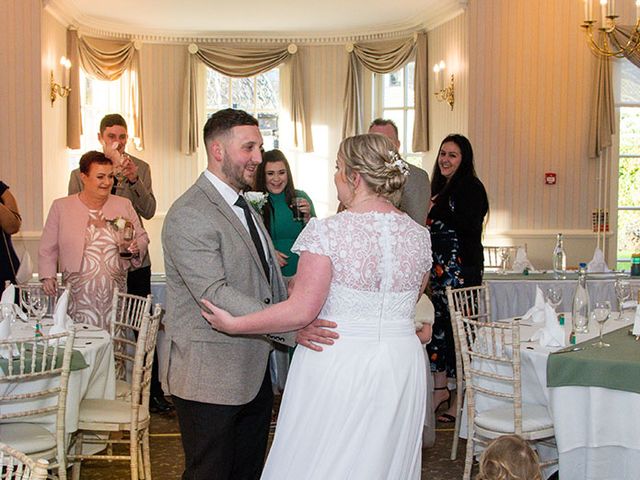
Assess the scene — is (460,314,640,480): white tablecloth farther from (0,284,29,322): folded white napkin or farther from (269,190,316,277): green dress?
(0,284,29,322): folded white napkin

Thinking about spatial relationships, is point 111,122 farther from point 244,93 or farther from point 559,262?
point 244,93

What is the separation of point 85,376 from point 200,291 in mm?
1696

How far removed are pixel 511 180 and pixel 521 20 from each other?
1597mm

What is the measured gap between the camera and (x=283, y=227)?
5570mm

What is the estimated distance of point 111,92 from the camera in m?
11.1

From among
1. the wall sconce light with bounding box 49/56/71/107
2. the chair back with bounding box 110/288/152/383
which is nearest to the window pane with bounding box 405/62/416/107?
the wall sconce light with bounding box 49/56/71/107

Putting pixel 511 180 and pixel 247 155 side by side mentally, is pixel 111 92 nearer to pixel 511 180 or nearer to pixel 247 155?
pixel 511 180

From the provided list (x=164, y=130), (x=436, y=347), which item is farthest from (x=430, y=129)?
(x=436, y=347)

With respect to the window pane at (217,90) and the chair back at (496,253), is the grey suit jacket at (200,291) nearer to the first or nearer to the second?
the chair back at (496,253)

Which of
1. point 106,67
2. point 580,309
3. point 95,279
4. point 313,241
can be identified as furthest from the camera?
point 106,67

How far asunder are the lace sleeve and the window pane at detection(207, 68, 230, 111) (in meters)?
9.44

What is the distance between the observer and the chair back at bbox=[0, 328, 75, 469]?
141 inches

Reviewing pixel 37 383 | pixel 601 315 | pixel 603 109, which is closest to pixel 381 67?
pixel 603 109

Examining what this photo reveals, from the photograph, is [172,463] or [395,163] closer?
[395,163]
